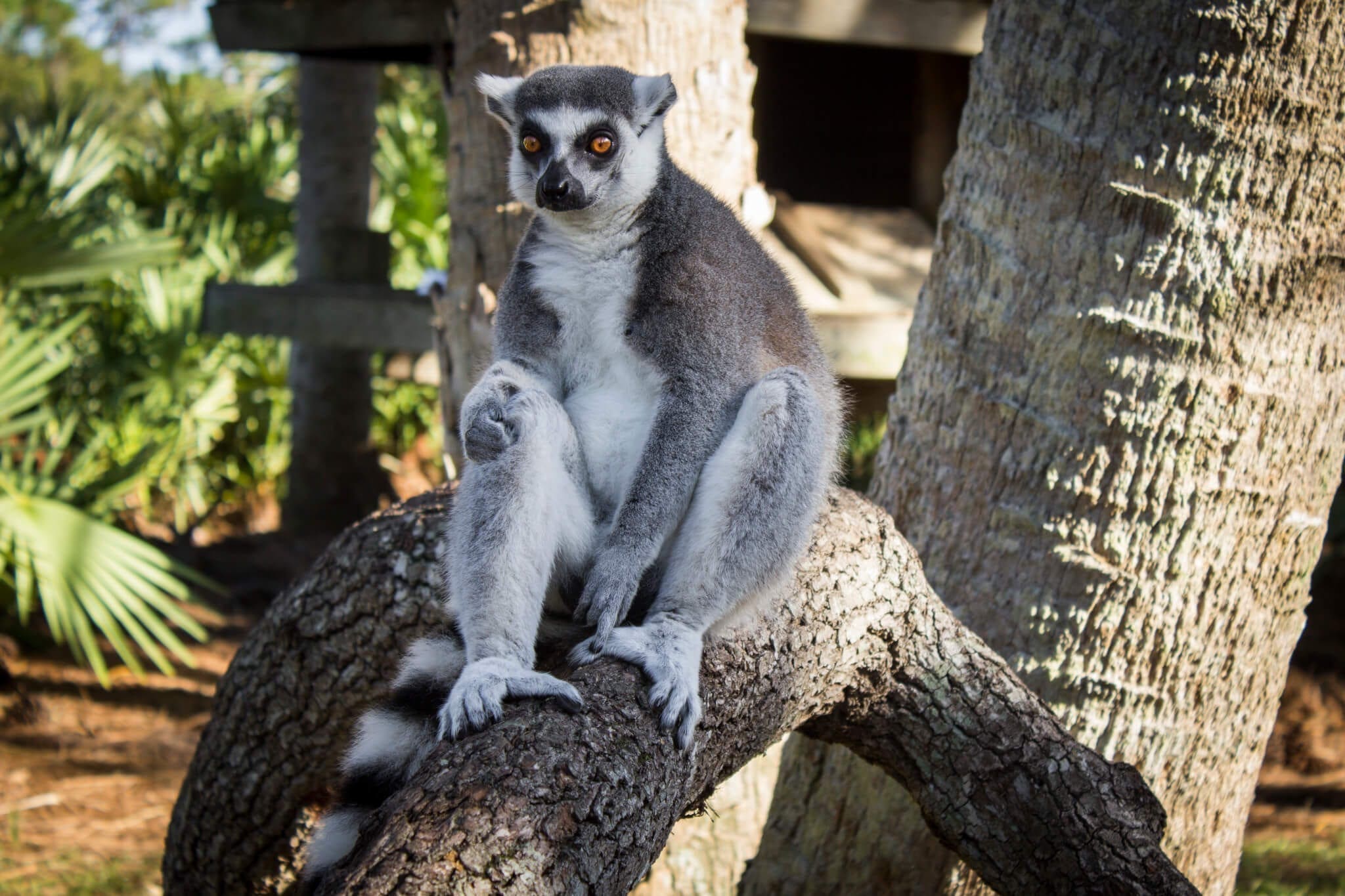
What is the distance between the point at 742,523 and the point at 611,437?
0.44 meters

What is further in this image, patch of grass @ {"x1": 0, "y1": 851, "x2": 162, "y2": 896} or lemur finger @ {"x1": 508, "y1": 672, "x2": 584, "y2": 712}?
patch of grass @ {"x1": 0, "y1": 851, "x2": 162, "y2": 896}

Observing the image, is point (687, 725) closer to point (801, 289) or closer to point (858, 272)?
point (801, 289)

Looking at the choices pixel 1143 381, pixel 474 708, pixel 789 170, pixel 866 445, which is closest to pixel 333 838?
pixel 474 708

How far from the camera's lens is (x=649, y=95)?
288 centimetres

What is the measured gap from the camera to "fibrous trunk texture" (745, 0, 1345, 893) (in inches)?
115

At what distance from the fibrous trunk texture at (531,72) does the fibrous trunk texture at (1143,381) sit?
3.29 ft

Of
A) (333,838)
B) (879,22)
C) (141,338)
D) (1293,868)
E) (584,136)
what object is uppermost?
(879,22)

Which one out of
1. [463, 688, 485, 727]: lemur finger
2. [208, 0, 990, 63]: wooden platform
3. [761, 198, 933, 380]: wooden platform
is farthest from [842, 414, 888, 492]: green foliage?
[463, 688, 485, 727]: lemur finger

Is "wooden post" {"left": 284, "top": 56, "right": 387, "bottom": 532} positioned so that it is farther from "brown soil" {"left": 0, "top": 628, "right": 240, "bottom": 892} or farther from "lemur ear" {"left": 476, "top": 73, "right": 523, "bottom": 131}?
"lemur ear" {"left": 476, "top": 73, "right": 523, "bottom": 131}

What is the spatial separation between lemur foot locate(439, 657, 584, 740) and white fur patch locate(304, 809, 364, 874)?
0.42m

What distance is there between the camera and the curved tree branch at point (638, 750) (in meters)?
1.83

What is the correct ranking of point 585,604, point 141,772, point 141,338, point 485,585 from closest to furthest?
point 485,585 < point 585,604 < point 141,772 < point 141,338

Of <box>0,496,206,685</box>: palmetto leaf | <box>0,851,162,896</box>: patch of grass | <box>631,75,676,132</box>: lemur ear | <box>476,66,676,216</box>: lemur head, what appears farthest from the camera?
<box>0,496,206,685</box>: palmetto leaf

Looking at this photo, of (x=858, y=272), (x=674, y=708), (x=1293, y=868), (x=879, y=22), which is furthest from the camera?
(x=858, y=272)
